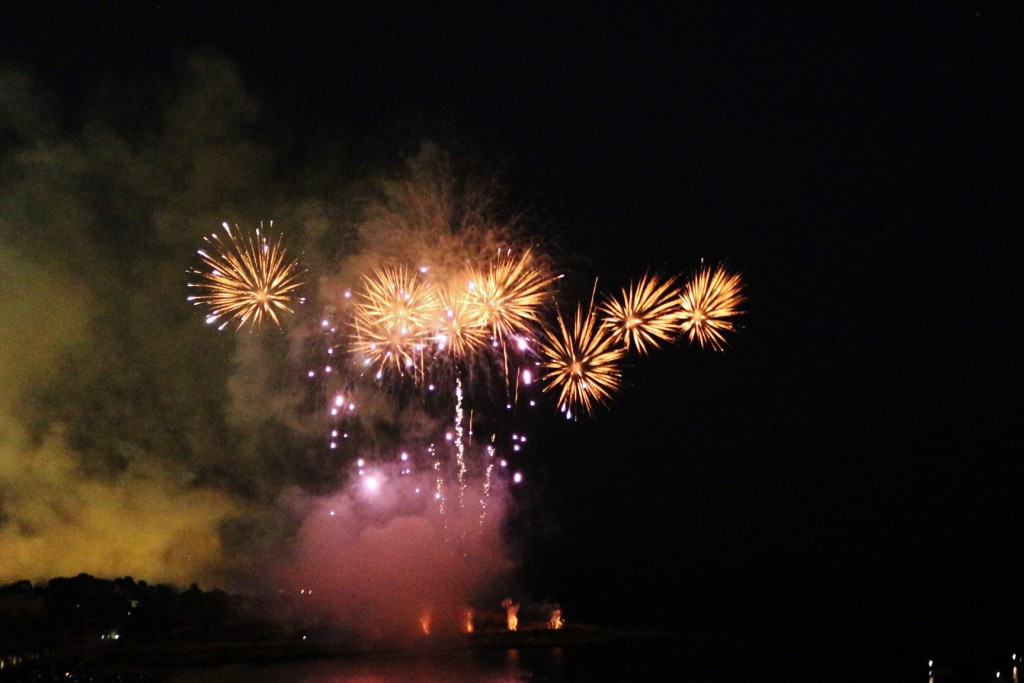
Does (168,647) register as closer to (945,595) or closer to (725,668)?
(725,668)

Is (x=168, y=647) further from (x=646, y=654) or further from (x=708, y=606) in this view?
(x=708, y=606)

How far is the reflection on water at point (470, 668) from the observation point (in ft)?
86.2

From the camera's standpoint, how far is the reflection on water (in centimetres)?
2628

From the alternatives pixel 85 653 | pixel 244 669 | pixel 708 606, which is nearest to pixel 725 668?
pixel 244 669

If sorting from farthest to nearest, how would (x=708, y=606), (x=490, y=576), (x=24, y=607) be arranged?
(x=708, y=606), (x=490, y=576), (x=24, y=607)

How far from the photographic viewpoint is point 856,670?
32.6m

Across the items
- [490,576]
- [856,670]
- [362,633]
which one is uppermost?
[490,576]

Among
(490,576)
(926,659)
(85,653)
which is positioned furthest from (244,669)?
(926,659)

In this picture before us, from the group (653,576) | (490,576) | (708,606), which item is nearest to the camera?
(490,576)

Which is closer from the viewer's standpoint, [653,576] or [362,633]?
[362,633]

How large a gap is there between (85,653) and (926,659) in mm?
33378

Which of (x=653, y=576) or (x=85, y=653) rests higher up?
(x=653, y=576)

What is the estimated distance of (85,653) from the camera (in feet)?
94.3

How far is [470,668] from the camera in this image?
29.0 meters
